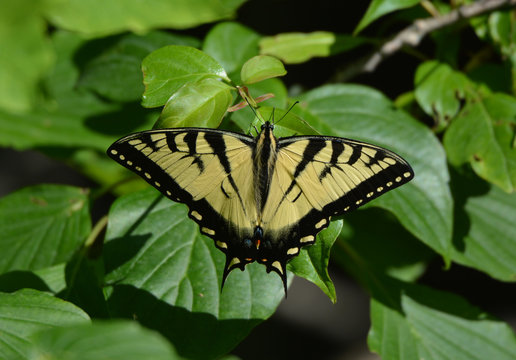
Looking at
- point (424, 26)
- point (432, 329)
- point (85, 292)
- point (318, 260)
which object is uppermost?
point (424, 26)

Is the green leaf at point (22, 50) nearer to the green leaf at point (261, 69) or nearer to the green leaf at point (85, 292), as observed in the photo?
the green leaf at point (85, 292)

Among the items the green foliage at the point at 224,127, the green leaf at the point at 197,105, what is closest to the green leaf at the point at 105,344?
the green foliage at the point at 224,127

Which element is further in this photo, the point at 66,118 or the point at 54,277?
the point at 66,118

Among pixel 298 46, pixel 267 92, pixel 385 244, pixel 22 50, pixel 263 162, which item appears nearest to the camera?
pixel 263 162

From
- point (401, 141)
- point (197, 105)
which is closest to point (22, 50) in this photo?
point (197, 105)

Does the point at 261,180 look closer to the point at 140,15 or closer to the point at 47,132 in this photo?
the point at 140,15

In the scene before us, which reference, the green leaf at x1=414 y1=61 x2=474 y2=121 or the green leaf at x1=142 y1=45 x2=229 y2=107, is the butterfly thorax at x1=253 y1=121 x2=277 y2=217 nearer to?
the green leaf at x1=142 y1=45 x2=229 y2=107

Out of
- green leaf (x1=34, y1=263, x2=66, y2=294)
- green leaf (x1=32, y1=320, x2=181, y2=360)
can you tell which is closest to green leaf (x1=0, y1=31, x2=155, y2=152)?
green leaf (x1=34, y1=263, x2=66, y2=294)
